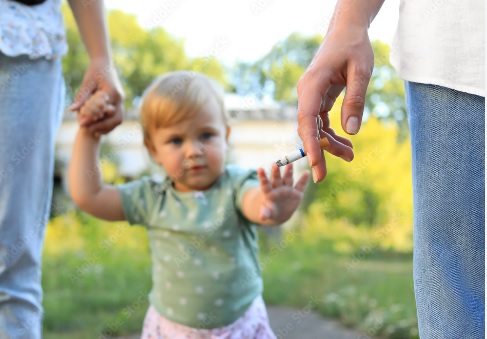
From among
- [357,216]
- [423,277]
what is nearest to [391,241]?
[357,216]

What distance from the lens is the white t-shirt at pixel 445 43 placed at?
118 centimetres

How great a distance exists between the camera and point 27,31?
193cm

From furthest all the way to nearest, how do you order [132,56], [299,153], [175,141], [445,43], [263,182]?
[132,56] → [175,141] → [263,182] → [299,153] → [445,43]

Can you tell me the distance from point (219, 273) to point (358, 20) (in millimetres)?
1144

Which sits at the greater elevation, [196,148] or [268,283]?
[196,148]

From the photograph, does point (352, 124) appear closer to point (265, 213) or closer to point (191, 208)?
point (265, 213)

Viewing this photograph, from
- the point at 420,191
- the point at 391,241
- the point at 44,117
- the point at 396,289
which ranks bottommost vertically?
the point at 391,241

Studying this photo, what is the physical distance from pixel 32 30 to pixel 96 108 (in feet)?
Result: 1.17

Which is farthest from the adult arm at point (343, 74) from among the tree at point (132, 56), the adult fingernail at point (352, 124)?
the tree at point (132, 56)

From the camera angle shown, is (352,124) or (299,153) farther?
(299,153)

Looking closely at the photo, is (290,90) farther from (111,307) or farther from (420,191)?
(420,191)

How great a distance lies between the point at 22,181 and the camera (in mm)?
1949

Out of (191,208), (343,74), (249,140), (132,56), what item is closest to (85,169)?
(191,208)

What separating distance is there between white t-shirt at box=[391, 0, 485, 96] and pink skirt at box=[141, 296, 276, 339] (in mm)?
1160
